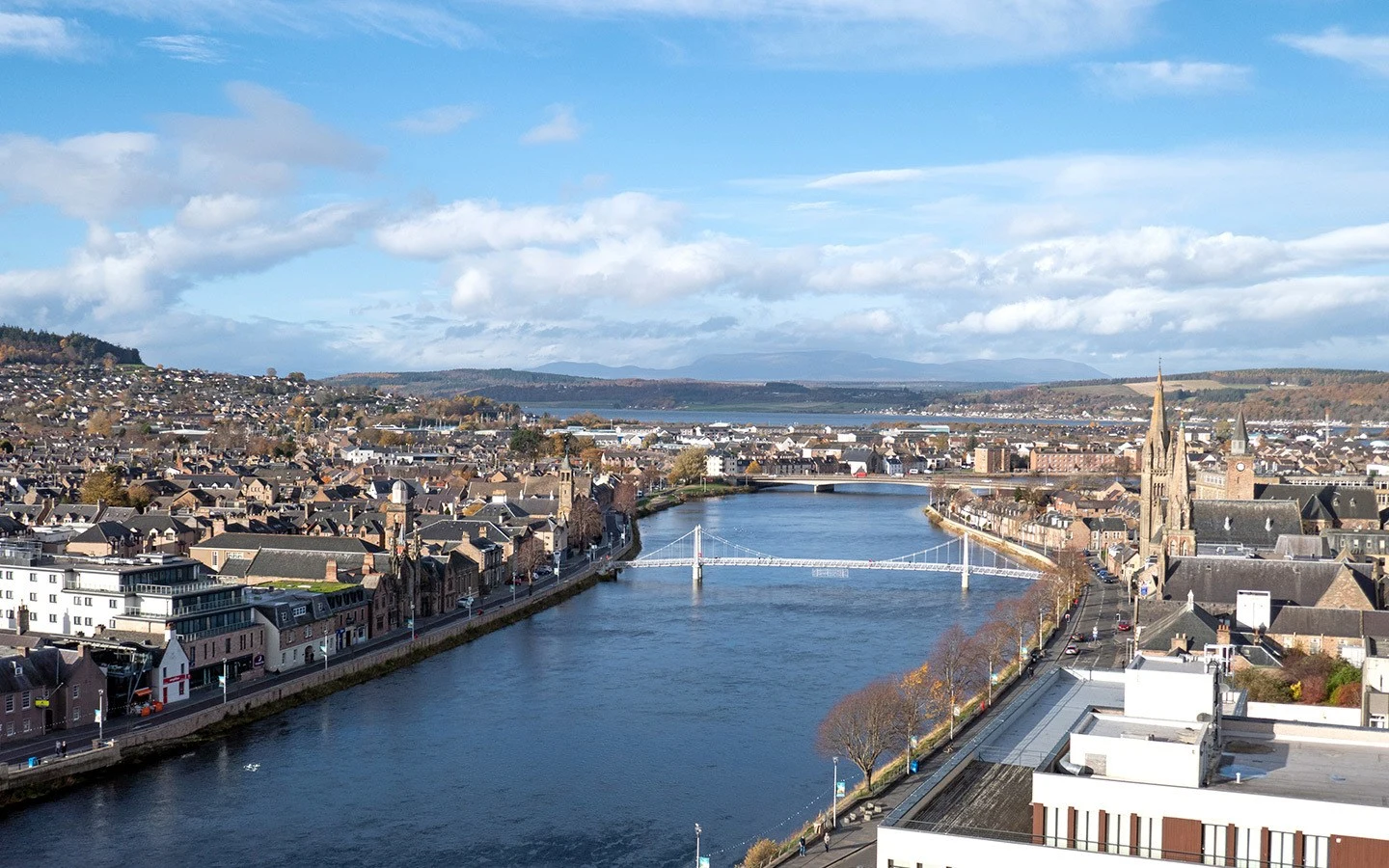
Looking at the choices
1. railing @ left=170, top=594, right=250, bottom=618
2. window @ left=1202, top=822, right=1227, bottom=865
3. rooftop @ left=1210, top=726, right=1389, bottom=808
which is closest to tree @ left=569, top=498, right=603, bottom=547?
railing @ left=170, top=594, right=250, bottom=618

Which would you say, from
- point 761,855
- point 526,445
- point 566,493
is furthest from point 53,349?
point 761,855

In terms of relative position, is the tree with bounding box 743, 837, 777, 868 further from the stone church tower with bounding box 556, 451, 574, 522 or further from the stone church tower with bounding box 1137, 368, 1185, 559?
the stone church tower with bounding box 556, 451, 574, 522

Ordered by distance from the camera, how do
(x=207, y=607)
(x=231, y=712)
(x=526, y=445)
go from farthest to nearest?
(x=526, y=445), (x=207, y=607), (x=231, y=712)

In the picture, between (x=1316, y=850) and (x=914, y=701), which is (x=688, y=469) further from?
(x=1316, y=850)

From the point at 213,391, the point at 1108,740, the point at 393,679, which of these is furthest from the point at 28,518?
the point at 213,391

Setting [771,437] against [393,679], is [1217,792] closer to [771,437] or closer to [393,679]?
[393,679]
